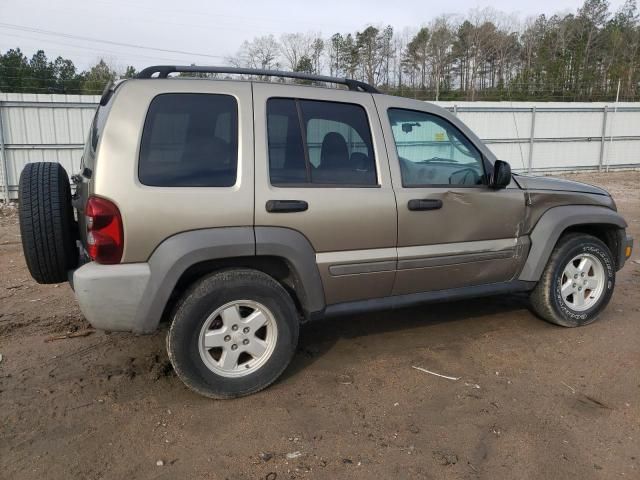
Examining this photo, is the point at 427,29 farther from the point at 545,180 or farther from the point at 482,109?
the point at 545,180

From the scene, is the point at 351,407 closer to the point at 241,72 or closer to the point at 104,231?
the point at 104,231

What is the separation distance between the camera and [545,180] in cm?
430

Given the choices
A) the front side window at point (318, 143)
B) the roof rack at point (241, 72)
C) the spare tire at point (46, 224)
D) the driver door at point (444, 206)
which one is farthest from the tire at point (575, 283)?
the spare tire at point (46, 224)

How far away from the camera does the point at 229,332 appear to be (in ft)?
10.6

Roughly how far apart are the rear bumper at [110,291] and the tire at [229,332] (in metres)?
0.27

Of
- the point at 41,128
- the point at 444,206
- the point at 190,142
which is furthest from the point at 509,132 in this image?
the point at 190,142

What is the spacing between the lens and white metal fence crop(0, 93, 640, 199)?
1134cm

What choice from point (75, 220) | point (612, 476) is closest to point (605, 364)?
point (612, 476)

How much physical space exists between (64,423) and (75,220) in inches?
50.1

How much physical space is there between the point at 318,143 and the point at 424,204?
85 cm

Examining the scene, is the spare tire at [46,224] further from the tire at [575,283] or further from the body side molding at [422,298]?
the tire at [575,283]

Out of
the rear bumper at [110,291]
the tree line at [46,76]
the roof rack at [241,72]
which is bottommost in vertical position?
the rear bumper at [110,291]

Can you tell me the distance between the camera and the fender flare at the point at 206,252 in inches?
116

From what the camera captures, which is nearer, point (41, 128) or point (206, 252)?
point (206, 252)
